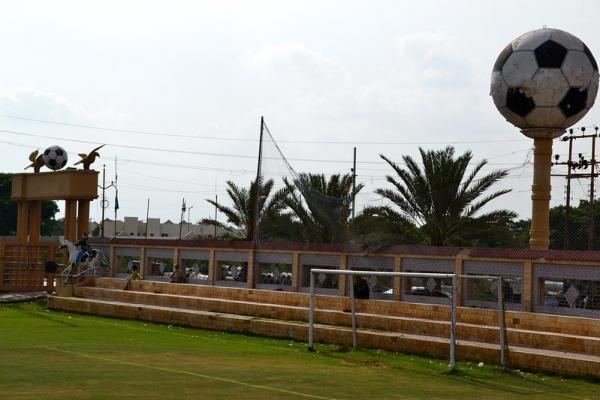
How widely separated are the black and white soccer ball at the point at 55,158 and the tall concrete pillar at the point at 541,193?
2416 cm

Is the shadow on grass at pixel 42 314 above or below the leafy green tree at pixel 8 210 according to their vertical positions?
below

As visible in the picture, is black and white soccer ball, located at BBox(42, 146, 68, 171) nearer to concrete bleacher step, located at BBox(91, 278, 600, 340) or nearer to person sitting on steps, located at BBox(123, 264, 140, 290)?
person sitting on steps, located at BBox(123, 264, 140, 290)

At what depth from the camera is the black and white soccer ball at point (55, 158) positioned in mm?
42906

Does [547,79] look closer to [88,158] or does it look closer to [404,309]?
[404,309]

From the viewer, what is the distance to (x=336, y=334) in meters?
22.3

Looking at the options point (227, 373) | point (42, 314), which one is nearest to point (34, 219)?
point (42, 314)

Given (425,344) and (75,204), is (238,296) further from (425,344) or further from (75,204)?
(75,204)

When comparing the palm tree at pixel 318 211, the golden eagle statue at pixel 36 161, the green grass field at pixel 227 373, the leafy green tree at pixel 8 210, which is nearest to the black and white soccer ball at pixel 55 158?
the golden eagle statue at pixel 36 161

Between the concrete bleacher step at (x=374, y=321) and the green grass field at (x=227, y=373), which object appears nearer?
the green grass field at (x=227, y=373)

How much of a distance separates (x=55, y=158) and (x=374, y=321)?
78.5 feet

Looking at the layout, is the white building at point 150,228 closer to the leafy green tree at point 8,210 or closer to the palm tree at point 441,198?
the leafy green tree at point 8,210

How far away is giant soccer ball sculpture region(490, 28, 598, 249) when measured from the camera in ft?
78.6

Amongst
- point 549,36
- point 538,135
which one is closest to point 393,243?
point 538,135

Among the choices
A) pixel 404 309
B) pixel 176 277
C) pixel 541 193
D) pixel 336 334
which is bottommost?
pixel 336 334
